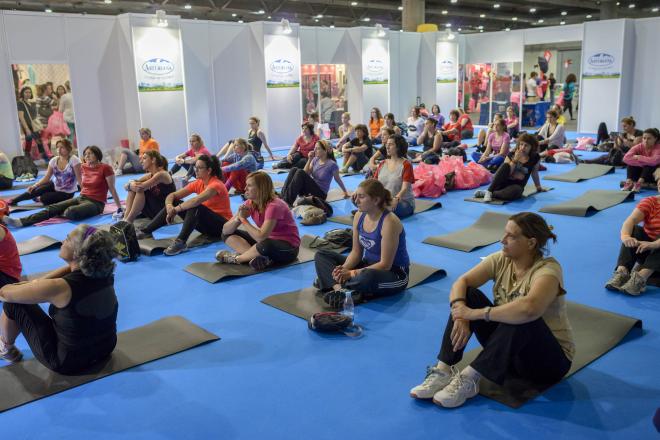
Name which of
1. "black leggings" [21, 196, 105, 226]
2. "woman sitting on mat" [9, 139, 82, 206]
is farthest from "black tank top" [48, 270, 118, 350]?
"woman sitting on mat" [9, 139, 82, 206]

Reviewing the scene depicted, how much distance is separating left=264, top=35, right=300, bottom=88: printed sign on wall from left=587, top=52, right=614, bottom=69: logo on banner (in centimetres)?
807

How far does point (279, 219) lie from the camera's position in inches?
215

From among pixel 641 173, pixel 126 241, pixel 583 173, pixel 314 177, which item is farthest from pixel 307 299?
pixel 583 173

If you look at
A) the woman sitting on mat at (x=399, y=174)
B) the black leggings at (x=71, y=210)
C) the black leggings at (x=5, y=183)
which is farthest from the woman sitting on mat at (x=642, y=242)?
the black leggings at (x=5, y=183)

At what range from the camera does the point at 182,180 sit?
9.51 metres

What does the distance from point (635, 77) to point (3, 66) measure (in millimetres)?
15220

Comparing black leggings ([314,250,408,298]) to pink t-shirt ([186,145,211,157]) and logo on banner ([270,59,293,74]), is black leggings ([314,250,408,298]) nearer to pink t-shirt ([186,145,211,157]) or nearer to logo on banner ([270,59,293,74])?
pink t-shirt ([186,145,211,157])

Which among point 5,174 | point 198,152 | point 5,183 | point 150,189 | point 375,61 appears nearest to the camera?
point 150,189

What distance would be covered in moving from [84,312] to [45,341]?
0.34 meters

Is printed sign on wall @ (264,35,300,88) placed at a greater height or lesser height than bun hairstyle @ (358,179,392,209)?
greater

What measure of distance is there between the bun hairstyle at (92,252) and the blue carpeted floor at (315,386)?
73 cm

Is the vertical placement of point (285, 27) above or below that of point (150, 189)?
above

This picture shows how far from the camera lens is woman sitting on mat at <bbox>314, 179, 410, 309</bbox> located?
4.39 metres

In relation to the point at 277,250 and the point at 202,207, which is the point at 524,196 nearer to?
the point at 277,250
